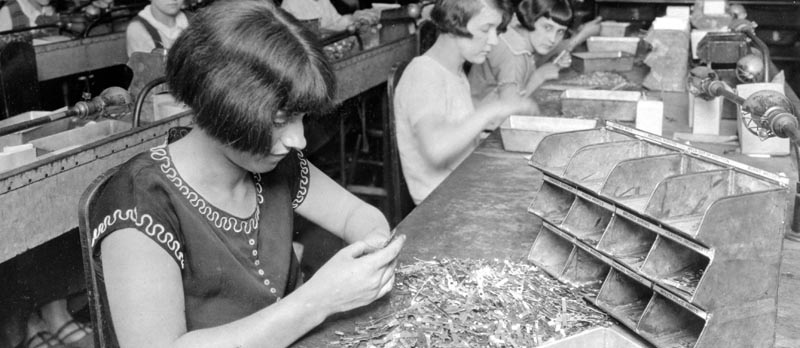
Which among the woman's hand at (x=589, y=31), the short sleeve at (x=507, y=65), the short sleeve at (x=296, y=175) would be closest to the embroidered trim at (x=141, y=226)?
the short sleeve at (x=296, y=175)

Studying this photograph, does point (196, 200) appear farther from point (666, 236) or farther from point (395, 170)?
point (395, 170)

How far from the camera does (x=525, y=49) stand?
450cm

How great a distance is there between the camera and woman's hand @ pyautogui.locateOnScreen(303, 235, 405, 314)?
151cm

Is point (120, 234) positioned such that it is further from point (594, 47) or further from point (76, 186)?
point (594, 47)

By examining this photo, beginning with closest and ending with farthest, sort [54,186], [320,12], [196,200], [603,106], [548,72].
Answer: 1. [196,200]
2. [54,186]
3. [603,106]
4. [548,72]
5. [320,12]

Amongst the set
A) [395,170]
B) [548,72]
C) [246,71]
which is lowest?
[395,170]

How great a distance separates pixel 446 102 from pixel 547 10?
4.81 ft

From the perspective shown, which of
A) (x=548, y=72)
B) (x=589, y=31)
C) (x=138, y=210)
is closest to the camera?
(x=138, y=210)

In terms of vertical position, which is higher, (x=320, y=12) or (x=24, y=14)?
(x=24, y=14)

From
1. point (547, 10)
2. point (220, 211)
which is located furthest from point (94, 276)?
point (547, 10)

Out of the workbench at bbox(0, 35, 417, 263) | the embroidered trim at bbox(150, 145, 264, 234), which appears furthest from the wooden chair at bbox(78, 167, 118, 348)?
the workbench at bbox(0, 35, 417, 263)

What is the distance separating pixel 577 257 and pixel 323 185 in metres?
0.72

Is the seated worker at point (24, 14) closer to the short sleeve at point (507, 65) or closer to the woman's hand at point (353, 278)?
the short sleeve at point (507, 65)

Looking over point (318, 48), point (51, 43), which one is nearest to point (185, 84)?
point (318, 48)
